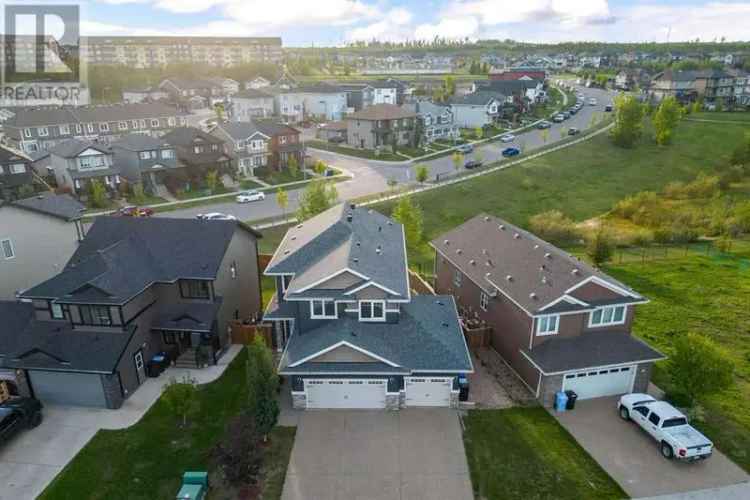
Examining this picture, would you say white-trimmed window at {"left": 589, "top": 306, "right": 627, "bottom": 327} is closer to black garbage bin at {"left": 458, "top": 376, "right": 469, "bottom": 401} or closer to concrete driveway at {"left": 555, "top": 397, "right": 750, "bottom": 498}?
concrete driveway at {"left": 555, "top": 397, "right": 750, "bottom": 498}

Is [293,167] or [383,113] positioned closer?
[293,167]

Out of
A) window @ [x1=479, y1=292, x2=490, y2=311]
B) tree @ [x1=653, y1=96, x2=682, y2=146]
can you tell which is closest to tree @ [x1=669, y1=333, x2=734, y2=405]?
window @ [x1=479, y1=292, x2=490, y2=311]

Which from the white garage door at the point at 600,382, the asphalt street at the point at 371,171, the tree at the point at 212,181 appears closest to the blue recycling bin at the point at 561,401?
the white garage door at the point at 600,382

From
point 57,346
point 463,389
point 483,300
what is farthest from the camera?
point 483,300

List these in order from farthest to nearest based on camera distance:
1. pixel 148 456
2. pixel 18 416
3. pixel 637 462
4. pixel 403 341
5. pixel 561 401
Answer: pixel 403 341
pixel 561 401
pixel 18 416
pixel 148 456
pixel 637 462

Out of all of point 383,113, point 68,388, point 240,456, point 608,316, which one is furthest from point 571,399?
point 383,113

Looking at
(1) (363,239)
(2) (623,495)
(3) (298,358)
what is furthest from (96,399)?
(2) (623,495)

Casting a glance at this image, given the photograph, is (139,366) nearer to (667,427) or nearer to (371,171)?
(667,427)
